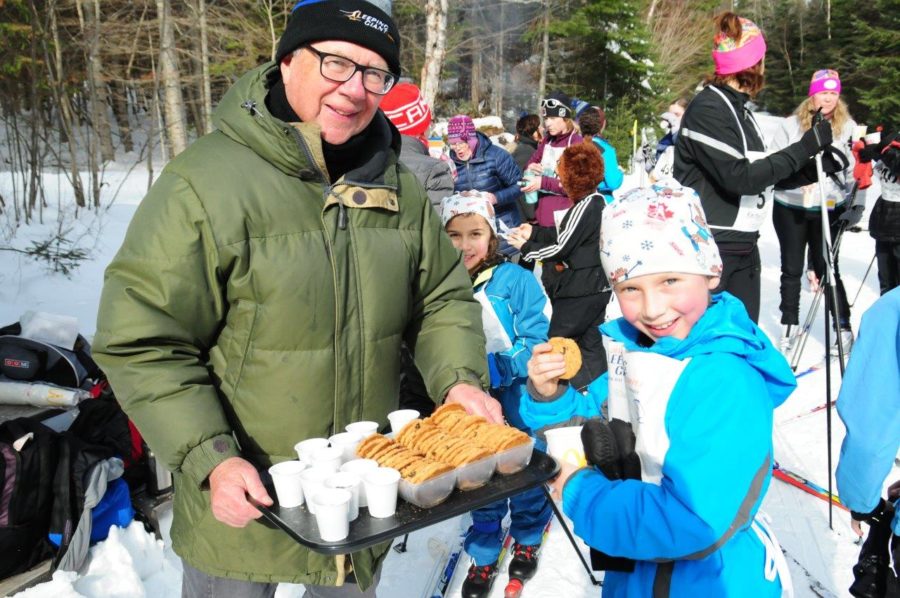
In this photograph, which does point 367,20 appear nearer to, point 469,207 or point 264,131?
point 264,131

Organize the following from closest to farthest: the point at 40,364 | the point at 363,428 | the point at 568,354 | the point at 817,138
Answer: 1. the point at 363,428
2. the point at 568,354
3. the point at 817,138
4. the point at 40,364

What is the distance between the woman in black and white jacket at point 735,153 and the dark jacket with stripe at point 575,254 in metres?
0.89

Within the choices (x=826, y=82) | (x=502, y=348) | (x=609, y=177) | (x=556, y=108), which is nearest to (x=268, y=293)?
(x=502, y=348)

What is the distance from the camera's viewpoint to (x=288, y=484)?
1.46 m

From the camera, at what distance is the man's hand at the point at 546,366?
6.21 feet

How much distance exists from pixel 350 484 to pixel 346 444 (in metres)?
0.18

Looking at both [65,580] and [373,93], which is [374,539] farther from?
[65,580]

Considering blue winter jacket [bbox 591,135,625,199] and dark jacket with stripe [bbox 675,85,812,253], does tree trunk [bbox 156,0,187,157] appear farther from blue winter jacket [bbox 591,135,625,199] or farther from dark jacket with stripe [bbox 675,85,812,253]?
dark jacket with stripe [bbox 675,85,812,253]

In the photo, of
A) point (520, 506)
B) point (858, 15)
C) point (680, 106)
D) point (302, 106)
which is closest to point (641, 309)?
point (302, 106)

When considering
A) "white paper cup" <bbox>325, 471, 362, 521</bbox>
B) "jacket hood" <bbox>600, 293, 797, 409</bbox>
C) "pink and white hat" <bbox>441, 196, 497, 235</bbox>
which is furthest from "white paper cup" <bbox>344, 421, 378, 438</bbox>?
"pink and white hat" <bbox>441, 196, 497, 235</bbox>

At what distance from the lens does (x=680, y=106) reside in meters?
10.8

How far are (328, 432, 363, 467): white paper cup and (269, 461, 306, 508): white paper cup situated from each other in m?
0.14

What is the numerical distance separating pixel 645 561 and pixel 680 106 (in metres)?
10.5

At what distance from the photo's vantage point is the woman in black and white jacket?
142 inches
